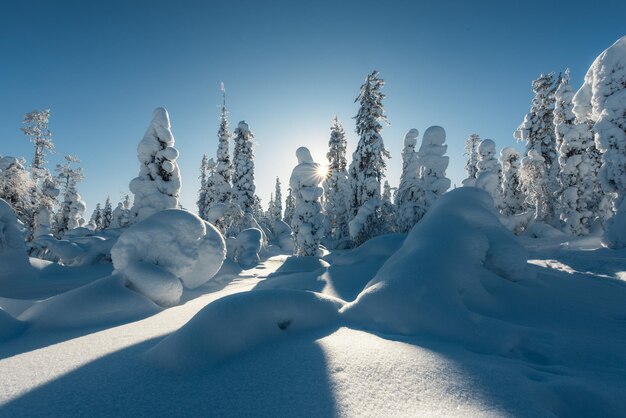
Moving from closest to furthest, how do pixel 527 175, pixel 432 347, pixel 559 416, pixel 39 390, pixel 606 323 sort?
pixel 559 416 < pixel 39 390 < pixel 432 347 < pixel 606 323 < pixel 527 175

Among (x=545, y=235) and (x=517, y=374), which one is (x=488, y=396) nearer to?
(x=517, y=374)

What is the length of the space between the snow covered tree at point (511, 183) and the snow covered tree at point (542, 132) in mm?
1745

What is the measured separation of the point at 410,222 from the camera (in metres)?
17.5

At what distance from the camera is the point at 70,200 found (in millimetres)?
34531

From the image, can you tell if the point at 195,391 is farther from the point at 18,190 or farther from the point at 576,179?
the point at 576,179

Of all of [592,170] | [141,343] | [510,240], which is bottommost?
[141,343]

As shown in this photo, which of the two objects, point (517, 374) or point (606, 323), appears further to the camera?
point (606, 323)

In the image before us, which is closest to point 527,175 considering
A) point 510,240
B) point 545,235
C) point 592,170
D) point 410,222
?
point 592,170

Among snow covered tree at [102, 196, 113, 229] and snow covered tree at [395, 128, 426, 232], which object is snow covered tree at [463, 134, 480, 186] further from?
snow covered tree at [102, 196, 113, 229]

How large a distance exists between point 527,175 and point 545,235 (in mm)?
6051

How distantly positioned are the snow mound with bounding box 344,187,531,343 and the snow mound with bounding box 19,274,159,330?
4.03 m

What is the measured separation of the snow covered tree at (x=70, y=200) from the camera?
3431cm

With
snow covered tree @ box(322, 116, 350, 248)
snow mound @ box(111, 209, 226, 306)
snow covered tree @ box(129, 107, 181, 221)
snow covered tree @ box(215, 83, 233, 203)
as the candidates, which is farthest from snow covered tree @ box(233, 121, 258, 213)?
snow mound @ box(111, 209, 226, 306)

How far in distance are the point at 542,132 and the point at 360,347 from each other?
2719cm
